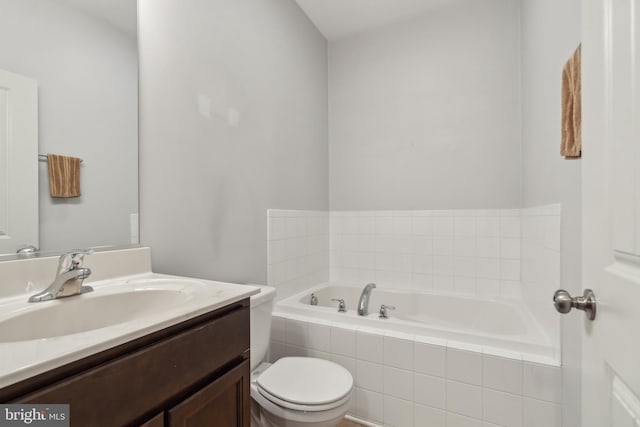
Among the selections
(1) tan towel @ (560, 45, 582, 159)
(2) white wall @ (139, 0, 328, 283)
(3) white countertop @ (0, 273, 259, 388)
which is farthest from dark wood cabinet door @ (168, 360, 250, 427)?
(1) tan towel @ (560, 45, 582, 159)

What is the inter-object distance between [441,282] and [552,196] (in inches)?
44.2

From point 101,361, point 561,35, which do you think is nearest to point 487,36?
point 561,35

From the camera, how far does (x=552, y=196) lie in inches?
55.6

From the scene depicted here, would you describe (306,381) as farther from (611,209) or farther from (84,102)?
(84,102)

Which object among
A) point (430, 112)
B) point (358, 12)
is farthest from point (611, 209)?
point (358, 12)

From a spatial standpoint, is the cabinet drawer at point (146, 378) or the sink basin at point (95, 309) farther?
the sink basin at point (95, 309)

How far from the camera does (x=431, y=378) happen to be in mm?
1449

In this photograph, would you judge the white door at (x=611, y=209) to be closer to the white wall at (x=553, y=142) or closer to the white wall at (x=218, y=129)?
the white wall at (x=553, y=142)

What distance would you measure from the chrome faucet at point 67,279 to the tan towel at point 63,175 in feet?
0.88

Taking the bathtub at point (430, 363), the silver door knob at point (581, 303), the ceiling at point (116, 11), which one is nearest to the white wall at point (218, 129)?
the ceiling at point (116, 11)

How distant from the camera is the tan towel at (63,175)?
0.99 m

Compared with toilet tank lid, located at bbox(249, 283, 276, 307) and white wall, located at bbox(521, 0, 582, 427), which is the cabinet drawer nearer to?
toilet tank lid, located at bbox(249, 283, 276, 307)

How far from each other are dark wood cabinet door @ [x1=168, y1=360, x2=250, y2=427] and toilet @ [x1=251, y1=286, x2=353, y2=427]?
1.00 feet

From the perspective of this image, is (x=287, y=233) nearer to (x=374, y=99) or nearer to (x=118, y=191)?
(x=118, y=191)
